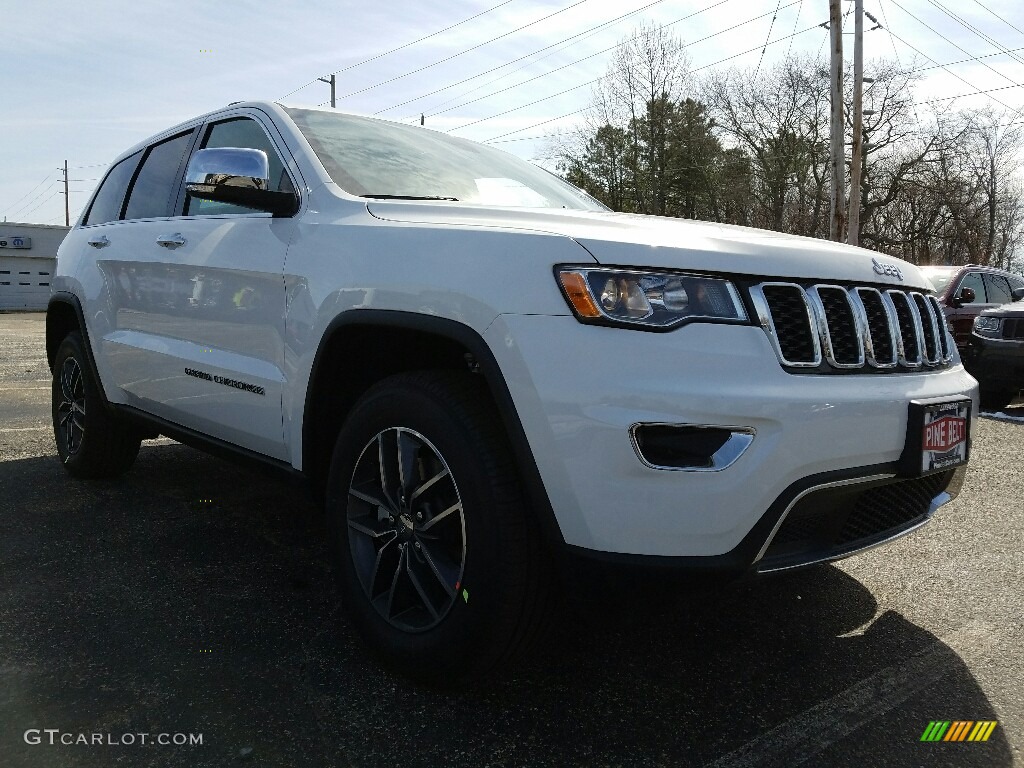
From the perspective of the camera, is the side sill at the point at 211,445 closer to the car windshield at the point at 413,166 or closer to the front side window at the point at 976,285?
the car windshield at the point at 413,166

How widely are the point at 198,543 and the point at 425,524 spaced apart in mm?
1694

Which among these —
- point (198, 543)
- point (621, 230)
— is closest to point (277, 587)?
point (198, 543)

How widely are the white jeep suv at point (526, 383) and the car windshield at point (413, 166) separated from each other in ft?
0.06

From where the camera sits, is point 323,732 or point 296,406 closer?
point 323,732

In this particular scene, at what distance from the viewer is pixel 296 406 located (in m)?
2.70

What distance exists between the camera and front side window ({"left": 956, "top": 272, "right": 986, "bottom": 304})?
32.3ft

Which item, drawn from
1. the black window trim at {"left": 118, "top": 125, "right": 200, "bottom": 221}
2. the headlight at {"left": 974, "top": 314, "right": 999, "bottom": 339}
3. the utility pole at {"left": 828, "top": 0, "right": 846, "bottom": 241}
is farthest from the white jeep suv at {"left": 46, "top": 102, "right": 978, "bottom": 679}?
the utility pole at {"left": 828, "top": 0, "right": 846, "bottom": 241}

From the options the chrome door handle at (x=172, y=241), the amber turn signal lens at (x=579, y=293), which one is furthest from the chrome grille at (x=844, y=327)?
the chrome door handle at (x=172, y=241)

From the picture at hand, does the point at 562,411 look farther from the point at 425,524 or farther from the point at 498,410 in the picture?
the point at 425,524

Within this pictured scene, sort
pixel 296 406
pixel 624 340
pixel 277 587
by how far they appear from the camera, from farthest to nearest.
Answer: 1. pixel 277 587
2. pixel 296 406
3. pixel 624 340

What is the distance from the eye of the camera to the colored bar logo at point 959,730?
2074 mm

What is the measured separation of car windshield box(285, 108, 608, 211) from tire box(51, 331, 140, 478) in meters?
1.95

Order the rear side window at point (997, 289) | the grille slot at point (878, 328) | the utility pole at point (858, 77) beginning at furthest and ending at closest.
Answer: the utility pole at point (858, 77) → the rear side window at point (997, 289) → the grille slot at point (878, 328)

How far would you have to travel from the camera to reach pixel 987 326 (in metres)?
8.04
